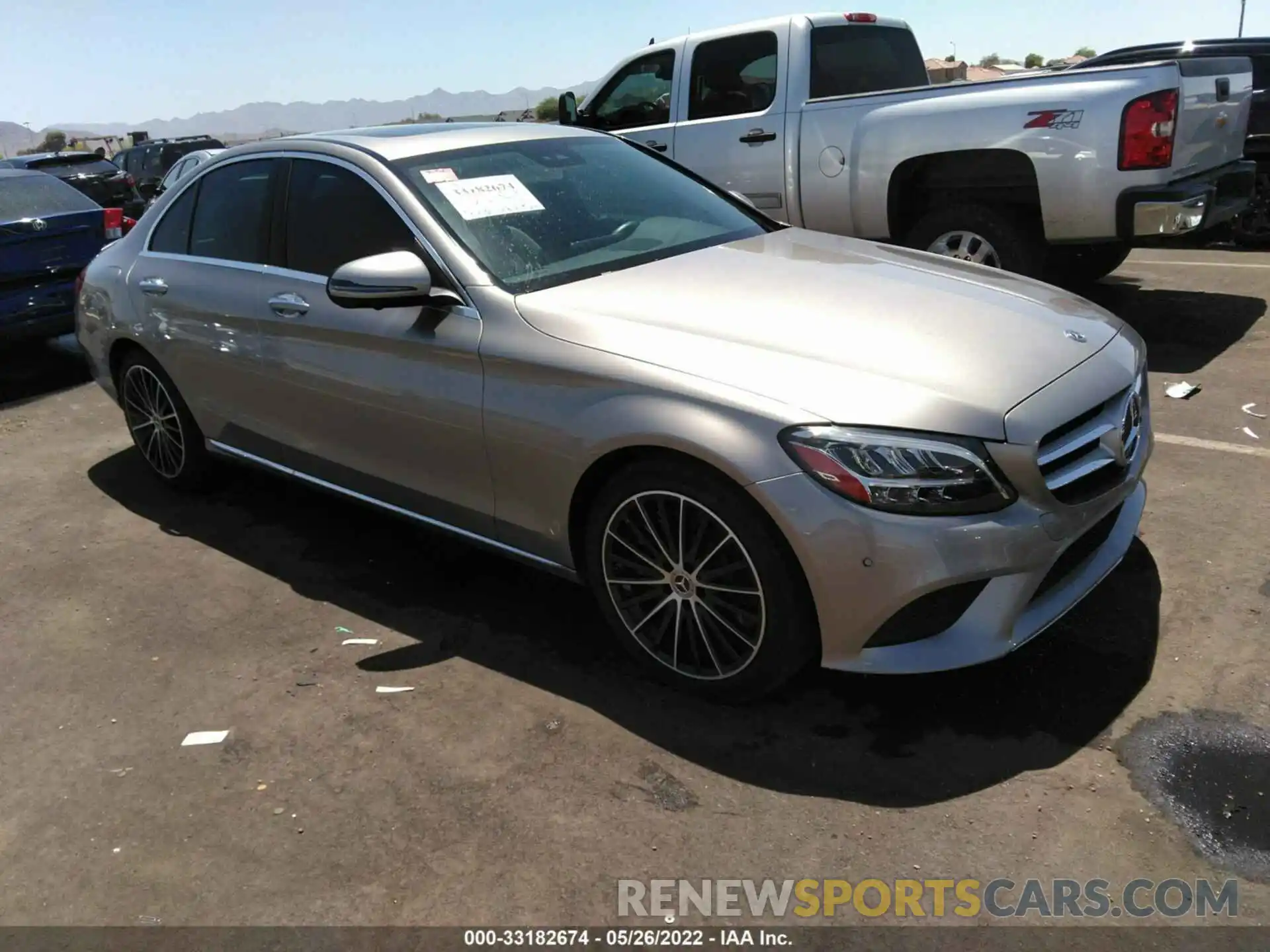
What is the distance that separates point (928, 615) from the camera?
9.16ft

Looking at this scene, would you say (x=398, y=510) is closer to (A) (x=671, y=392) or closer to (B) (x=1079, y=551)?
(A) (x=671, y=392)

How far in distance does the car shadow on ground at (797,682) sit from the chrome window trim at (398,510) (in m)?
0.08

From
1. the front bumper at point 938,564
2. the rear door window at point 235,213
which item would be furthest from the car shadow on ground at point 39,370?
the front bumper at point 938,564

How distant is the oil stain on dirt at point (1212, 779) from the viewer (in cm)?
252

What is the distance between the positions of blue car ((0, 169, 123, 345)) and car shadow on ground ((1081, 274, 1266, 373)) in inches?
293

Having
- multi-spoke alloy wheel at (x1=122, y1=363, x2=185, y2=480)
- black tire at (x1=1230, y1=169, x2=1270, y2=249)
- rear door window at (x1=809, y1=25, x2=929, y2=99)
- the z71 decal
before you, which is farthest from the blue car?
black tire at (x1=1230, y1=169, x2=1270, y2=249)

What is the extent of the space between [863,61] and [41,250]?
6.25 m

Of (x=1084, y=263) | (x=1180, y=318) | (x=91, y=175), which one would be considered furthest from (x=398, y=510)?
(x=91, y=175)

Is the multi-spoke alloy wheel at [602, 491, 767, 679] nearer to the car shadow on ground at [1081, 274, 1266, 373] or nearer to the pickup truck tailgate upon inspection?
the car shadow on ground at [1081, 274, 1266, 373]

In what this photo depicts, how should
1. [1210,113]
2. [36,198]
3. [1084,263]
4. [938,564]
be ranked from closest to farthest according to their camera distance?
[938,564] < [1210,113] < [1084,263] < [36,198]

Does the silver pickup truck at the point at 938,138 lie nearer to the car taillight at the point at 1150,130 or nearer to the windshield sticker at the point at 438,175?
the car taillight at the point at 1150,130

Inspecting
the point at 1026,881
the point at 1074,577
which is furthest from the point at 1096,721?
the point at 1026,881

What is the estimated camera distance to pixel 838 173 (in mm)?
7074

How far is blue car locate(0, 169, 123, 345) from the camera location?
7.64 m
